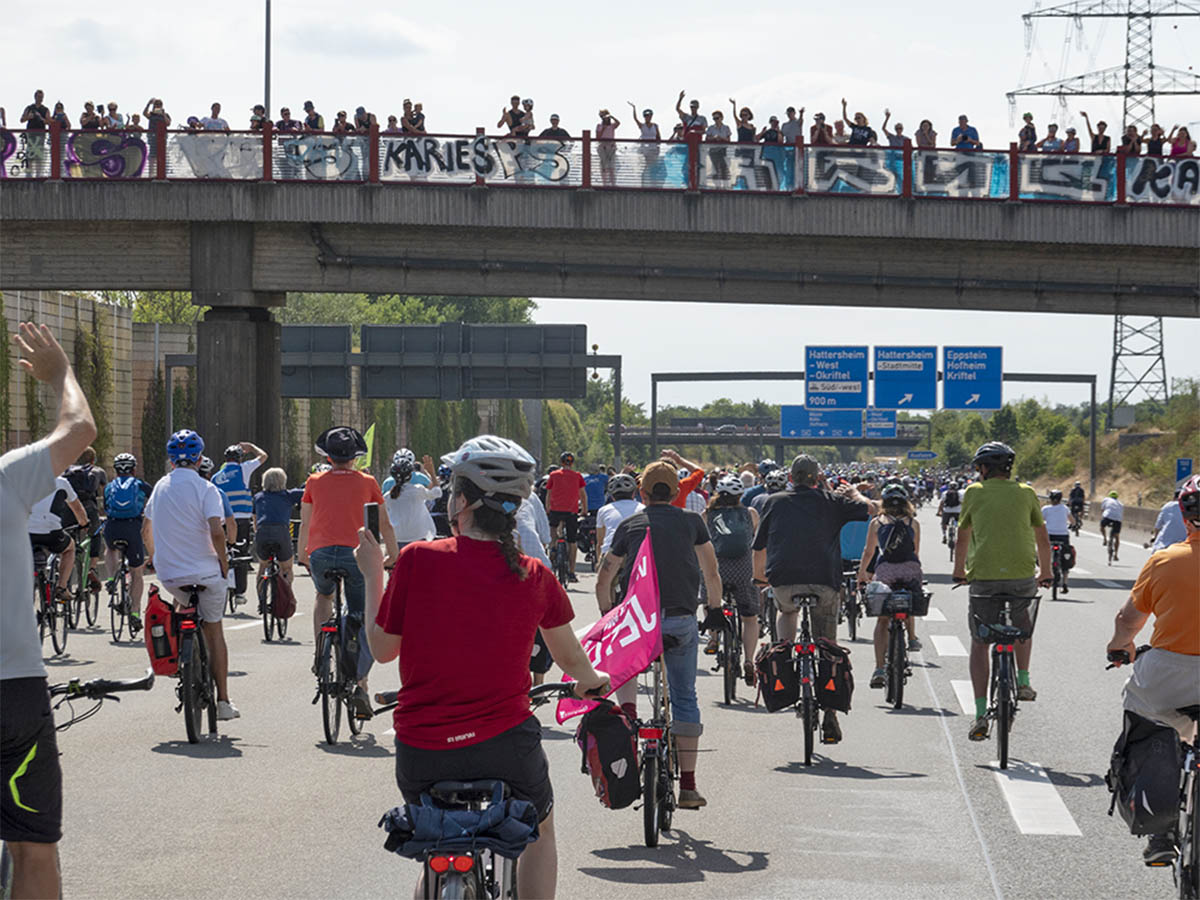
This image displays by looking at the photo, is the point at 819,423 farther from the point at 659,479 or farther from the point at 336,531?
the point at 659,479

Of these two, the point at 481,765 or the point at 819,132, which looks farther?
the point at 819,132

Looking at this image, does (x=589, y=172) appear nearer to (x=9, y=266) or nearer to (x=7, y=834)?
(x=9, y=266)

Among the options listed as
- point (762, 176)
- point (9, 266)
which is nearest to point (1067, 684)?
point (762, 176)

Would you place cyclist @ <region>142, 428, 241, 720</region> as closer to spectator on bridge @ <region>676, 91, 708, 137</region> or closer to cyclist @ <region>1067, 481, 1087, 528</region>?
spectator on bridge @ <region>676, 91, 708, 137</region>

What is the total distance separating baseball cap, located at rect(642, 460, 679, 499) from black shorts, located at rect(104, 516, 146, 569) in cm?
977

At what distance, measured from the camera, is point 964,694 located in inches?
550

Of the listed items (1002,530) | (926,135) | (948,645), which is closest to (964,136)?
(926,135)

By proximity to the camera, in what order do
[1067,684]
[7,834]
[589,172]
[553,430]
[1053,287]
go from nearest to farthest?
[7,834] < [1067,684] < [589,172] < [1053,287] < [553,430]

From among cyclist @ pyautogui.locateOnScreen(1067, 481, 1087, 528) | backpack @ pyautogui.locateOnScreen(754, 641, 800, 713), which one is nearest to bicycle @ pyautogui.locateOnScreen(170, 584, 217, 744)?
backpack @ pyautogui.locateOnScreen(754, 641, 800, 713)

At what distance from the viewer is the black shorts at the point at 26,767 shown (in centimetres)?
469

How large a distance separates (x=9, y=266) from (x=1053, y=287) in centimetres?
1916

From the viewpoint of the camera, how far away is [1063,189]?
31406 millimetres

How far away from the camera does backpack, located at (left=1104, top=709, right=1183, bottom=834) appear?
6453 millimetres

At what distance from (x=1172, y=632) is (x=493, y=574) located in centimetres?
326
